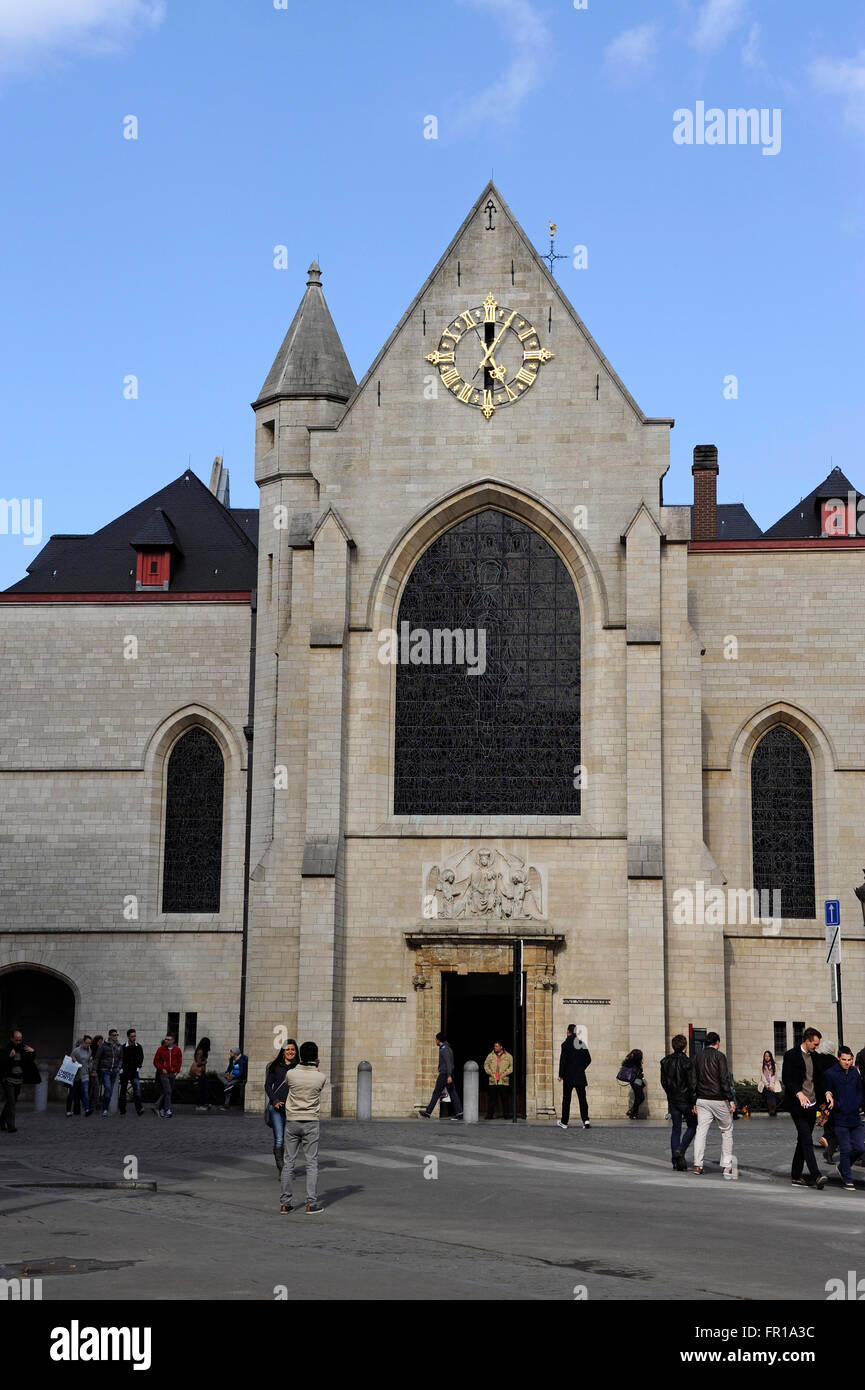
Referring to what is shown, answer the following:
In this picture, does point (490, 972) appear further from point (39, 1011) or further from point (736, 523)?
point (736, 523)

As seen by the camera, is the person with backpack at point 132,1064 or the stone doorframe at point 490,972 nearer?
the person with backpack at point 132,1064

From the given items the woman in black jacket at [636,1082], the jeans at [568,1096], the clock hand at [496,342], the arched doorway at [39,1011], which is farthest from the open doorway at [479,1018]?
the clock hand at [496,342]

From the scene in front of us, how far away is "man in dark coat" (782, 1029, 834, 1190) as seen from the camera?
18.1 metres

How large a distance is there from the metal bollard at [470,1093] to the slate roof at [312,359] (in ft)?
49.2

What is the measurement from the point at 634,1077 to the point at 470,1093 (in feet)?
10.3

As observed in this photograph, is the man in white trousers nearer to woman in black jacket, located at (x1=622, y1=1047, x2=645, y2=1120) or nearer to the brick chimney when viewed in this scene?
woman in black jacket, located at (x1=622, y1=1047, x2=645, y2=1120)

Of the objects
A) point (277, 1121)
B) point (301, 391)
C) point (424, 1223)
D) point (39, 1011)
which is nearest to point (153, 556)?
Answer: point (301, 391)

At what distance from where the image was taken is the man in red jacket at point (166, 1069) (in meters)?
30.6

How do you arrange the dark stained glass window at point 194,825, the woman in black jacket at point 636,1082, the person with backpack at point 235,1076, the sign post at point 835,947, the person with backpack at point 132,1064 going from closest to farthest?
1. the sign post at point 835,947
2. the woman in black jacket at point 636,1082
3. the person with backpack at point 132,1064
4. the person with backpack at point 235,1076
5. the dark stained glass window at point 194,825

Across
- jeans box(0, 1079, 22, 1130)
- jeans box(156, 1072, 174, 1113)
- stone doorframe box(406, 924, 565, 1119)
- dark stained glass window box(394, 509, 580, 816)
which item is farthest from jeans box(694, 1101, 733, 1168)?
jeans box(156, 1072, 174, 1113)

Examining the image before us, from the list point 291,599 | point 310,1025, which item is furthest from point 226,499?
point 310,1025

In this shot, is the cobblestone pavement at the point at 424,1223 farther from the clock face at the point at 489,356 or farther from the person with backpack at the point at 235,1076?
the clock face at the point at 489,356
